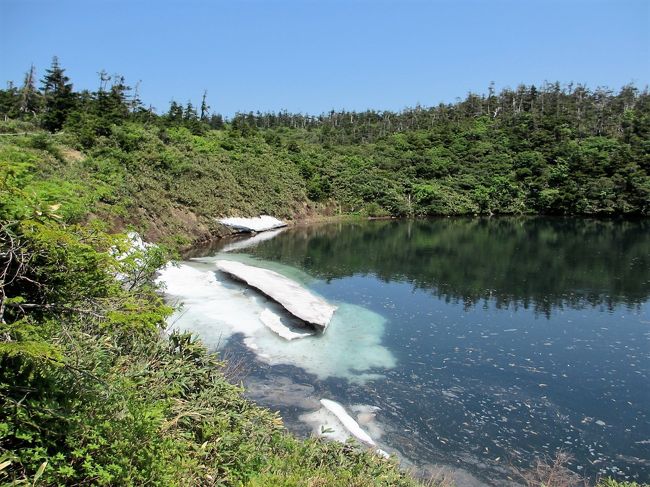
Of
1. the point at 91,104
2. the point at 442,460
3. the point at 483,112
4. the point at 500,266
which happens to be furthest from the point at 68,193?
the point at 483,112

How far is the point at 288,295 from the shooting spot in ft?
70.9

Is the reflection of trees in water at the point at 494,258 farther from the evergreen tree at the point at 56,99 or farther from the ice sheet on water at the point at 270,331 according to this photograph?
the evergreen tree at the point at 56,99

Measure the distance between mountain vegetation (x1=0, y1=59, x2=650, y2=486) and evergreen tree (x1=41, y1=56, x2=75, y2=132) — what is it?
0.21 meters

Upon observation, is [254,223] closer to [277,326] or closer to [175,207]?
[175,207]

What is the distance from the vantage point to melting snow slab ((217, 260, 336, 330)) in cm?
1929

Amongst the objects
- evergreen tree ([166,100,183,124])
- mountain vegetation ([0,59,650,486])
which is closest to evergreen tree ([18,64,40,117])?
mountain vegetation ([0,59,650,486])

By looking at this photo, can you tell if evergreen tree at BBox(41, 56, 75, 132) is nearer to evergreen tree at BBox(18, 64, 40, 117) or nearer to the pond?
evergreen tree at BBox(18, 64, 40, 117)

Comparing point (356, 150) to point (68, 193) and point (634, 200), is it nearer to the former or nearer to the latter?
point (634, 200)

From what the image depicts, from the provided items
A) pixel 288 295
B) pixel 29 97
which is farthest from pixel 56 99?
pixel 288 295

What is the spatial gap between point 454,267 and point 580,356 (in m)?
16.3

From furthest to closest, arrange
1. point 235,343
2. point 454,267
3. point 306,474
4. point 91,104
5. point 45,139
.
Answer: point 91,104 < point 454,267 < point 45,139 < point 235,343 < point 306,474

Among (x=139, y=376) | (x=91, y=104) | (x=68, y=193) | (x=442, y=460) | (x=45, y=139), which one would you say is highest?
(x=91, y=104)

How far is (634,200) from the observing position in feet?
212

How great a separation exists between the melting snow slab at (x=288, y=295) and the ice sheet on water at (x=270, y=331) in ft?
1.64
